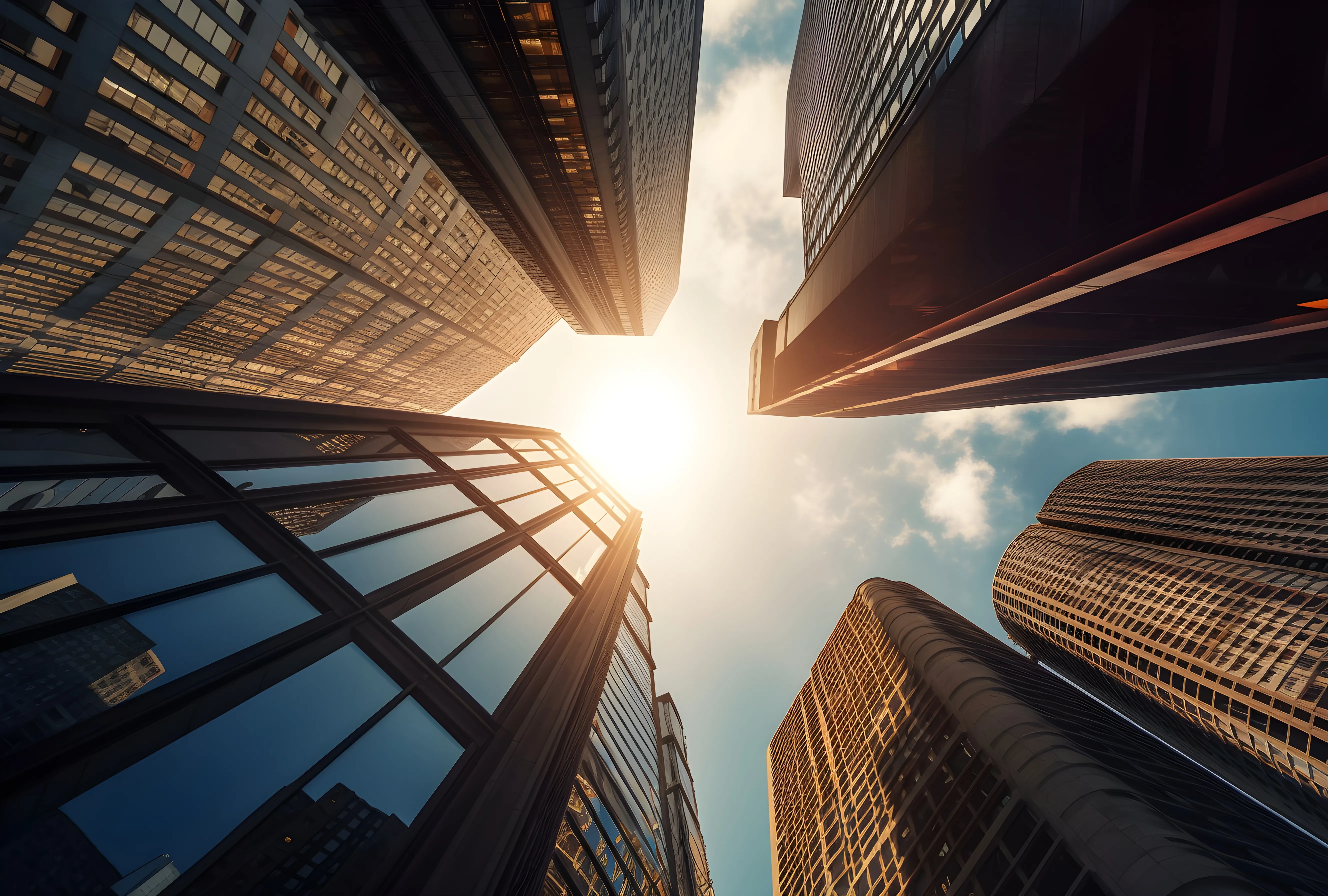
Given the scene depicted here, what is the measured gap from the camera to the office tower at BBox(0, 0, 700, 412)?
24859 mm

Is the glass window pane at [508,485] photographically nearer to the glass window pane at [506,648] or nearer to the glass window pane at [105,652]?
the glass window pane at [506,648]

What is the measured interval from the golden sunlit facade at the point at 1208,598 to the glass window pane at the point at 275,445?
91264mm

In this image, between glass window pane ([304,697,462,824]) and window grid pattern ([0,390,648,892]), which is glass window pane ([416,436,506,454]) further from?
glass window pane ([304,697,462,824])

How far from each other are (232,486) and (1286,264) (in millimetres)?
21287

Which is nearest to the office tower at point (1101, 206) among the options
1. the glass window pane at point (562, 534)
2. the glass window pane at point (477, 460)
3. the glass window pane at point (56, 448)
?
the glass window pane at point (562, 534)

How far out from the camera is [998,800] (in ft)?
93.2

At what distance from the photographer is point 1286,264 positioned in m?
10.0

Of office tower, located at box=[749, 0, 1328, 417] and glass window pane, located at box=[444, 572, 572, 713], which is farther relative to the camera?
glass window pane, located at box=[444, 572, 572, 713]

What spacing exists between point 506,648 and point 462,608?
1.33 m

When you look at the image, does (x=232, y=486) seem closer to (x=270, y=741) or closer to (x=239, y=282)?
(x=270, y=741)

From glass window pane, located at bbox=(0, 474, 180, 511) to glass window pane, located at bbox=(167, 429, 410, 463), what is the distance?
1185 mm

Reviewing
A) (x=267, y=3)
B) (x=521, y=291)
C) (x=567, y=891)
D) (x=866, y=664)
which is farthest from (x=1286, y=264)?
(x=521, y=291)

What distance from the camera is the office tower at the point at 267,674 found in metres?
4.05

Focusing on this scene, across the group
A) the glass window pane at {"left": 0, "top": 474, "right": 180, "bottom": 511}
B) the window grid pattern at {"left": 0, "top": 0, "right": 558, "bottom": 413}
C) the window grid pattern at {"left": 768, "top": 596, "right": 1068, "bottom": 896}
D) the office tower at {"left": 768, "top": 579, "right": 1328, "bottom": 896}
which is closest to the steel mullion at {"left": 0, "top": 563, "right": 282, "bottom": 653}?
the glass window pane at {"left": 0, "top": 474, "right": 180, "bottom": 511}
